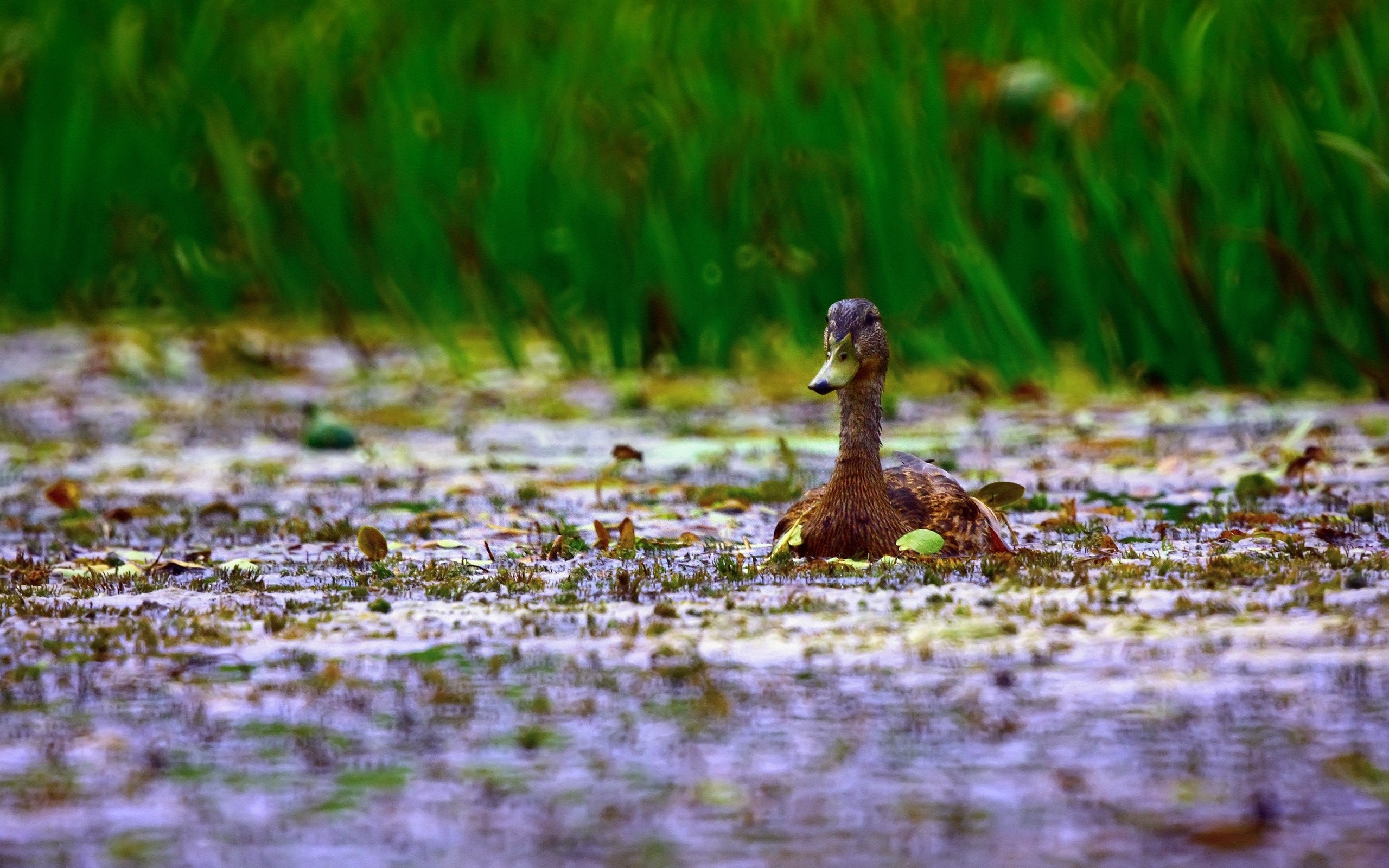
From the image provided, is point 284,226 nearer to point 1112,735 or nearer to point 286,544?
point 286,544

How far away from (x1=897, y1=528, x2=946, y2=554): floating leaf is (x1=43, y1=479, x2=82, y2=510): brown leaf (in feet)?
7.73

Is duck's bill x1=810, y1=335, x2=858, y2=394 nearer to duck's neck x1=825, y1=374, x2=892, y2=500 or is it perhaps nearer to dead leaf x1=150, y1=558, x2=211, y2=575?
duck's neck x1=825, y1=374, x2=892, y2=500

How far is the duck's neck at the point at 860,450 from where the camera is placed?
3973 mm

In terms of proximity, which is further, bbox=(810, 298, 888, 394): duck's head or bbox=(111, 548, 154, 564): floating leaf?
bbox=(111, 548, 154, 564): floating leaf

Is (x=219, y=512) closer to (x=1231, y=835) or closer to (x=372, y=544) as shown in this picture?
(x=372, y=544)

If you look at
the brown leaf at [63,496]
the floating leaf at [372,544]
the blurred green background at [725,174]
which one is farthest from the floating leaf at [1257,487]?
the brown leaf at [63,496]

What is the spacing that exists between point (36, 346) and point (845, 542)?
6.16 m

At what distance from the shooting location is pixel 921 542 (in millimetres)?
3918

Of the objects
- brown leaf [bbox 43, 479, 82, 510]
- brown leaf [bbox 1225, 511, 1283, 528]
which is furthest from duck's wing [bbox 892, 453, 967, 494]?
brown leaf [bbox 43, 479, 82, 510]

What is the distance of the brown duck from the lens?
154 inches

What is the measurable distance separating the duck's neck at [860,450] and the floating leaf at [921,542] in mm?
85

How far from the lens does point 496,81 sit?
9.55 meters

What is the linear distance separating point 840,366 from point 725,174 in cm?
417

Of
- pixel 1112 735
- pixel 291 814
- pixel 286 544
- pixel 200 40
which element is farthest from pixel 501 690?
pixel 200 40
